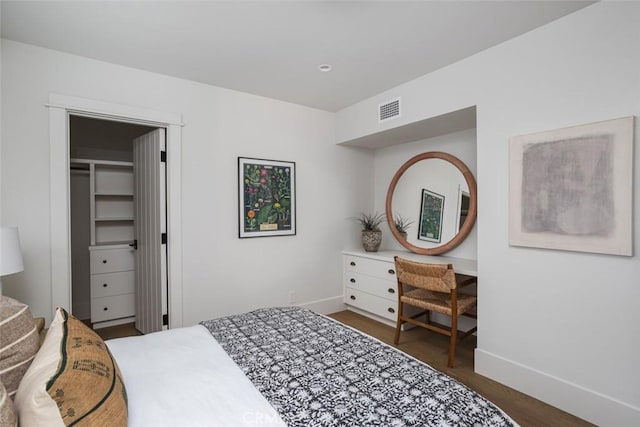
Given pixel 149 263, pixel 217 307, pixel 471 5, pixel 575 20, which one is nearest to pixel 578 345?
pixel 575 20

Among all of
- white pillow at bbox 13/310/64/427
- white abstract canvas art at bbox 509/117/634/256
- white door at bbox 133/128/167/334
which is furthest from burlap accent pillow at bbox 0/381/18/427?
white abstract canvas art at bbox 509/117/634/256

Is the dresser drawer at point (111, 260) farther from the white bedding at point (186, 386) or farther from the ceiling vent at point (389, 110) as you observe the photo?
the ceiling vent at point (389, 110)

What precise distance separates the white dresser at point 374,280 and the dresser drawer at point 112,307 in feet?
8.40

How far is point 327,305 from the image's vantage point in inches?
156

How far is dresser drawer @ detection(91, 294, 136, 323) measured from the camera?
353cm

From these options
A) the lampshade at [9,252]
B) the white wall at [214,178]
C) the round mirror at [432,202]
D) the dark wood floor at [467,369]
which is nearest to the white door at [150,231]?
the white wall at [214,178]

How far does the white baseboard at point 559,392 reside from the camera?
1861 mm

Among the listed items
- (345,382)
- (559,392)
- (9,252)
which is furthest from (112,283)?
(559,392)

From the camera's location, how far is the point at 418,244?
3.72 m

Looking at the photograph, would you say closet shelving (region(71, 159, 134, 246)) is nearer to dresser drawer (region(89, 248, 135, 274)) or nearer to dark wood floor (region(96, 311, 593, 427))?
dresser drawer (region(89, 248, 135, 274))

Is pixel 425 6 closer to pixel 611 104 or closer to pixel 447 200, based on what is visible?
pixel 611 104

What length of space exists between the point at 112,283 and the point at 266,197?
6.62ft

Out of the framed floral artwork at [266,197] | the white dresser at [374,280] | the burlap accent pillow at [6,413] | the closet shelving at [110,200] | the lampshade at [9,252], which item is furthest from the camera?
the closet shelving at [110,200]

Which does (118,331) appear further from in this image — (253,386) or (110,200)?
(253,386)
